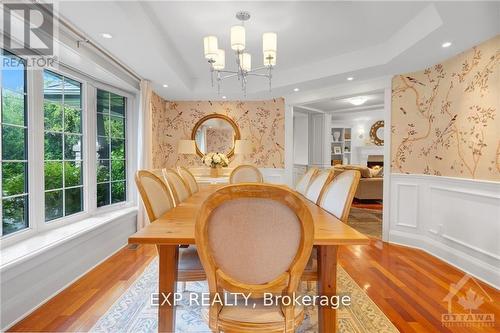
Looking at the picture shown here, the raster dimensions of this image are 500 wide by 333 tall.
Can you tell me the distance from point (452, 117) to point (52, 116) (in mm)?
4182

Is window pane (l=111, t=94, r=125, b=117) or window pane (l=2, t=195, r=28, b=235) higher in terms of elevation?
window pane (l=111, t=94, r=125, b=117)

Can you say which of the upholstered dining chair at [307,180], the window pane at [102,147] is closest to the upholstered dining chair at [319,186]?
the upholstered dining chair at [307,180]

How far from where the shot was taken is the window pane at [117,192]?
11.4ft

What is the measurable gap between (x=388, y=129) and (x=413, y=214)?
3.82ft

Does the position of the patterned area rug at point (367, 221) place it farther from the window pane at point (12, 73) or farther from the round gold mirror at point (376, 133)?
the window pane at point (12, 73)

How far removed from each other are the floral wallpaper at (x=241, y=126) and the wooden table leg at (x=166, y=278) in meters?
3.54

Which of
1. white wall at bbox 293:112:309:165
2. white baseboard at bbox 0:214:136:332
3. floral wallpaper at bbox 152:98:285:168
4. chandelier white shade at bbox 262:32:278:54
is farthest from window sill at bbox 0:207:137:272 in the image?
white wall at bbox 293:112:309:165

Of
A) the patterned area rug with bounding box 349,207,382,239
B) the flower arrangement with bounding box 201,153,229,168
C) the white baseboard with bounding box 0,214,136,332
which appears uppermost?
the flower arrangement with bounding box 201,153,229,168

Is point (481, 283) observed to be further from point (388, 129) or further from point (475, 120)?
point (388, 129)

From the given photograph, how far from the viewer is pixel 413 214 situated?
3273 mm

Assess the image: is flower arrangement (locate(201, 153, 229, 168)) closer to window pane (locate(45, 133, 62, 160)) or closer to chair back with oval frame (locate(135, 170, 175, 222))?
window pane (locate(45, 133, 62, 160))

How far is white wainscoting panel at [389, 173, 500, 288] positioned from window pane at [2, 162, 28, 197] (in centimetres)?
407

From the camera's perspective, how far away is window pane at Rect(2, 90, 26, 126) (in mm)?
1974

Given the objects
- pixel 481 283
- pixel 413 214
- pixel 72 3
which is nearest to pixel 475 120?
pixel 413 214
